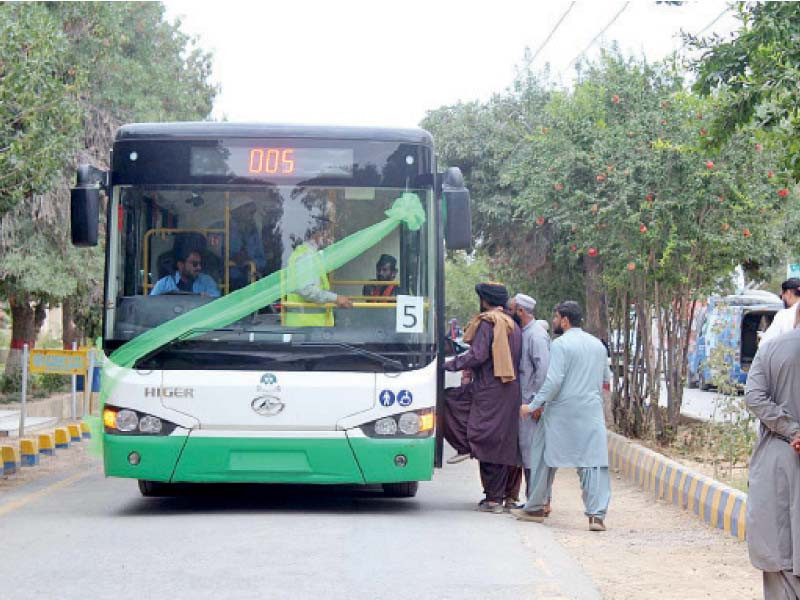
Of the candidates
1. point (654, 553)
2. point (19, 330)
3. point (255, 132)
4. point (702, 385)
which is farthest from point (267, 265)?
point (702, 385)

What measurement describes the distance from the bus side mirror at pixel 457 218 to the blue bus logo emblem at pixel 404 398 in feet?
3.81

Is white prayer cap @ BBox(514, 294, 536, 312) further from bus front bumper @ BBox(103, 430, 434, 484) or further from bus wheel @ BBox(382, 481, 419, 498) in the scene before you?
bus front bumper @ BBox(103, 430, 434, 484)

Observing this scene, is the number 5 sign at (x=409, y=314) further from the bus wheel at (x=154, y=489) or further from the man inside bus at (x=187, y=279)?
the bus wheel at (x=154, y=489)

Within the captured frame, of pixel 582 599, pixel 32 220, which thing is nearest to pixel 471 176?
pixel 32 220

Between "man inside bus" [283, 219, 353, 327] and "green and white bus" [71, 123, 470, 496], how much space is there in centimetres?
2

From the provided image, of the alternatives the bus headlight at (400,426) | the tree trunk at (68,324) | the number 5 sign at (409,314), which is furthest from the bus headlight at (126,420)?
the tree trunk at (68,324)

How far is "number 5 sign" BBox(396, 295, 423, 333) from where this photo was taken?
1040 centimetres

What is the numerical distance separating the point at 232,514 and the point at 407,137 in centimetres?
326

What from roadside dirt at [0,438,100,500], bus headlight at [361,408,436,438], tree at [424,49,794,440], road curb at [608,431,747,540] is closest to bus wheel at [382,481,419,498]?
bus headlight at [361,408,436,438]

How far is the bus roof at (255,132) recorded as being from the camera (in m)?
10.5

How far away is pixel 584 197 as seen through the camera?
15.7 m

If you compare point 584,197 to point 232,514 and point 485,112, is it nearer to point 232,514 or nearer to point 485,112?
point 232,514

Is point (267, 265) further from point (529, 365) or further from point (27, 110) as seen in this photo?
point (27, 110)

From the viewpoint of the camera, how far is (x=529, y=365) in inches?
453
